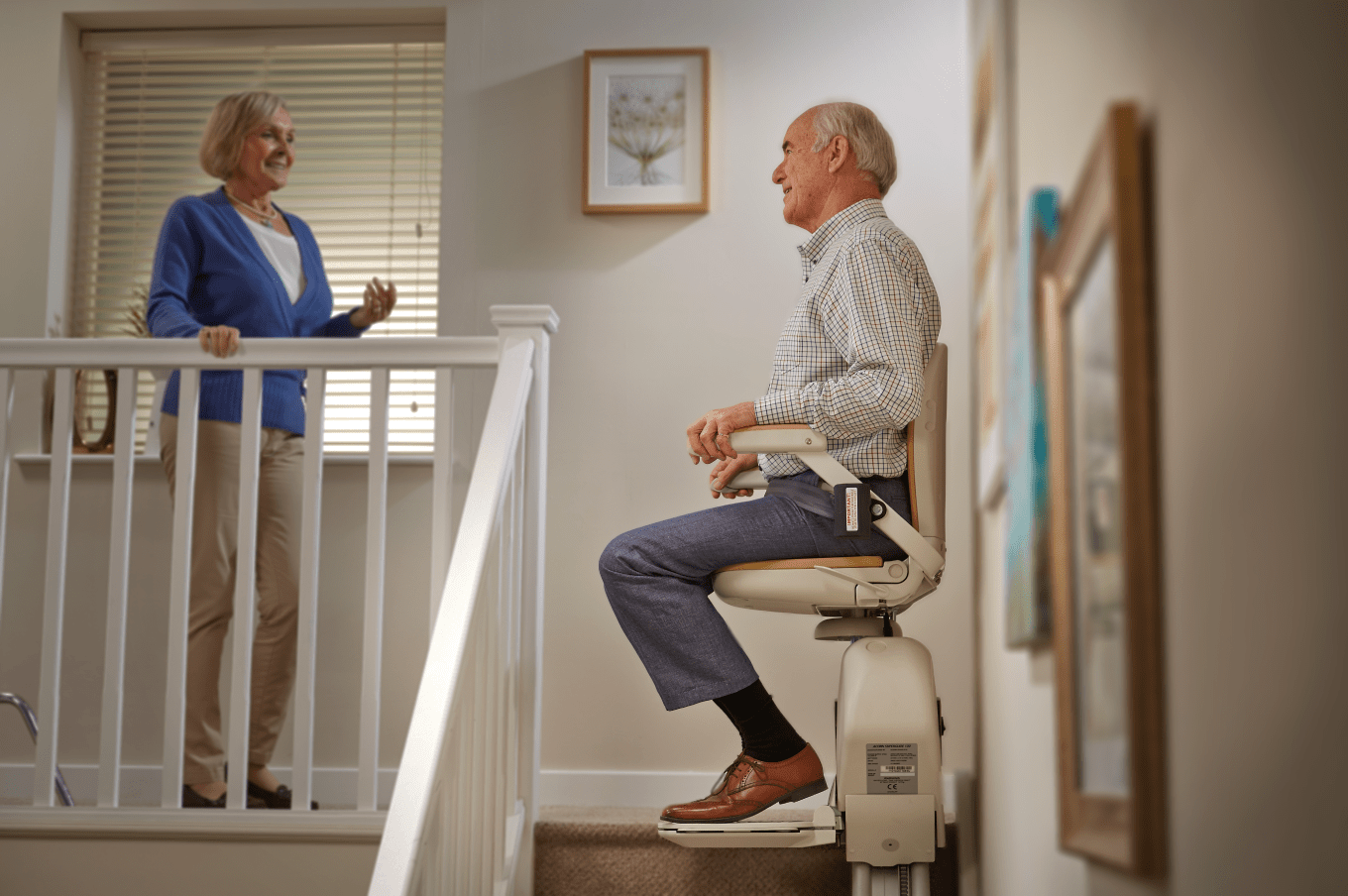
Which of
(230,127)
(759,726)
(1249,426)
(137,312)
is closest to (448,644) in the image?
(759,726)

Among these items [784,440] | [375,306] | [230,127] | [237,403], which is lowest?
[784,440]

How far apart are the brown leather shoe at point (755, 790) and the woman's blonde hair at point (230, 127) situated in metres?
1.74

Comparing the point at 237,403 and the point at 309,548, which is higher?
the point at 237,403

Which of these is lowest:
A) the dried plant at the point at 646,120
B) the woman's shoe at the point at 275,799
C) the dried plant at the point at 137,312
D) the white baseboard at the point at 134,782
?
the white baseboard at the point at 134,782

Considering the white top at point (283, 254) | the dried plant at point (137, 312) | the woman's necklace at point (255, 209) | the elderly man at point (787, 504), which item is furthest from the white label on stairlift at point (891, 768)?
the dried plant at point (137, 312)

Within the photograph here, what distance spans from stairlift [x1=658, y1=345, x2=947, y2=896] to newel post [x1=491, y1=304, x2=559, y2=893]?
1.65 ft

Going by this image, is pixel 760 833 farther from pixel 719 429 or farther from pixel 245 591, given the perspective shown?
pixel 245 591

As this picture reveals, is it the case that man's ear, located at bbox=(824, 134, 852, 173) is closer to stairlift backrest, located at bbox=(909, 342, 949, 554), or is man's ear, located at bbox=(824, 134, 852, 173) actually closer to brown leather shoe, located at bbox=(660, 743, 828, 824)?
stairlift backrest, located at bbox=(909, 342, 949, 554)

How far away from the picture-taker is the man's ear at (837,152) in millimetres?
1820

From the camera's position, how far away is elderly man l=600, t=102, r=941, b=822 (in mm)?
1632

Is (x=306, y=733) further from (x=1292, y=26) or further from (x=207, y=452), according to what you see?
(x=1292, y=26)

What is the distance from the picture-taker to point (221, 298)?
2.46m

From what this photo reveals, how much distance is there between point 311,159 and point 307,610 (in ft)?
5.07

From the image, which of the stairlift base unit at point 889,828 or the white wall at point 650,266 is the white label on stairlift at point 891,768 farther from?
the white wall at point 650,266
